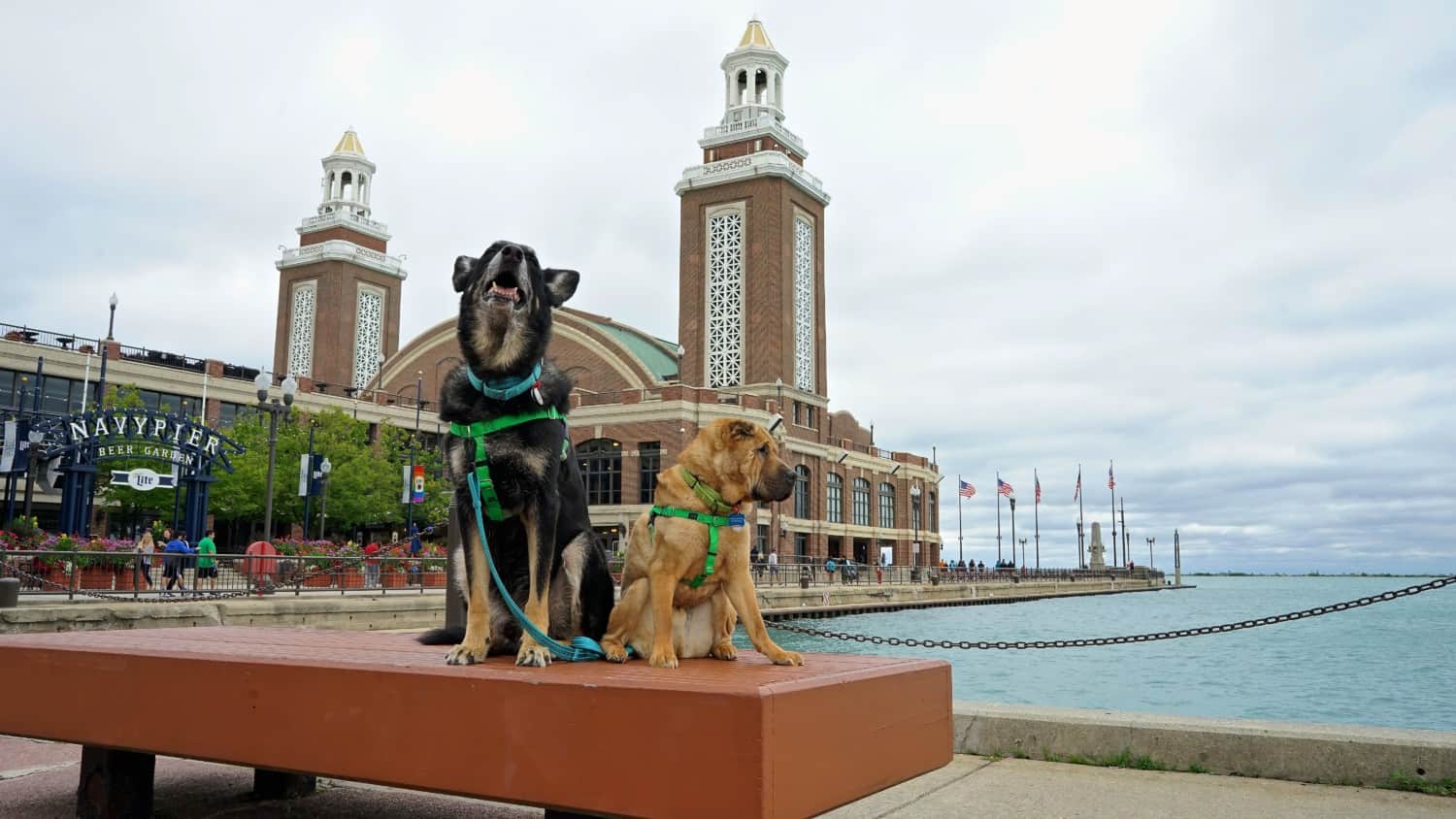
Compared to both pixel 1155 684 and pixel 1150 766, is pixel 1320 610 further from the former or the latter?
pixel 1155 684

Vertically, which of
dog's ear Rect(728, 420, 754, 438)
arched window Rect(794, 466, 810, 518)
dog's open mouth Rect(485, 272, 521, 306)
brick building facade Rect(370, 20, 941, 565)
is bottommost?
dog's ear Rect(728, 420, 754, 438)

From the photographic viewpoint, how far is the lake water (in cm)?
2098

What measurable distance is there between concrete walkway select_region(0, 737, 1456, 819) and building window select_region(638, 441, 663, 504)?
5148 cm

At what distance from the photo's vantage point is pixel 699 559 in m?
3.52

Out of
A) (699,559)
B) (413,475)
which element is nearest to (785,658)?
(699,559)

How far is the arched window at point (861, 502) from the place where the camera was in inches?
2889

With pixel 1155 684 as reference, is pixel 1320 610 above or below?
above

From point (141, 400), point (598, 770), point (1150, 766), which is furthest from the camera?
point (141, 400)

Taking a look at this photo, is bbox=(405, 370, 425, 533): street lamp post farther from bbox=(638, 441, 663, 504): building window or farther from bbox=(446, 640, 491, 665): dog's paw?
bbox=(446, 640, 491, 665): dog's paw

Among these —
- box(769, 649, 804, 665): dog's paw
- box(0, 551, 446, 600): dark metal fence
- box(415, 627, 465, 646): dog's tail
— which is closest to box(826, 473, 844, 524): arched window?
box(0, 551, 446, 600): dark metal fence

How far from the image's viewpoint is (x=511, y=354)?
352 cm

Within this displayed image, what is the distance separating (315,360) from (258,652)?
8555 cm

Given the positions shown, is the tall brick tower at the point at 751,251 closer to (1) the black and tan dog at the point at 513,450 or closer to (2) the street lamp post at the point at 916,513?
(2) the street lamp post at the point at 916,513

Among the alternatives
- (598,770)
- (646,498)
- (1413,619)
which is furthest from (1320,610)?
(1413,619)
